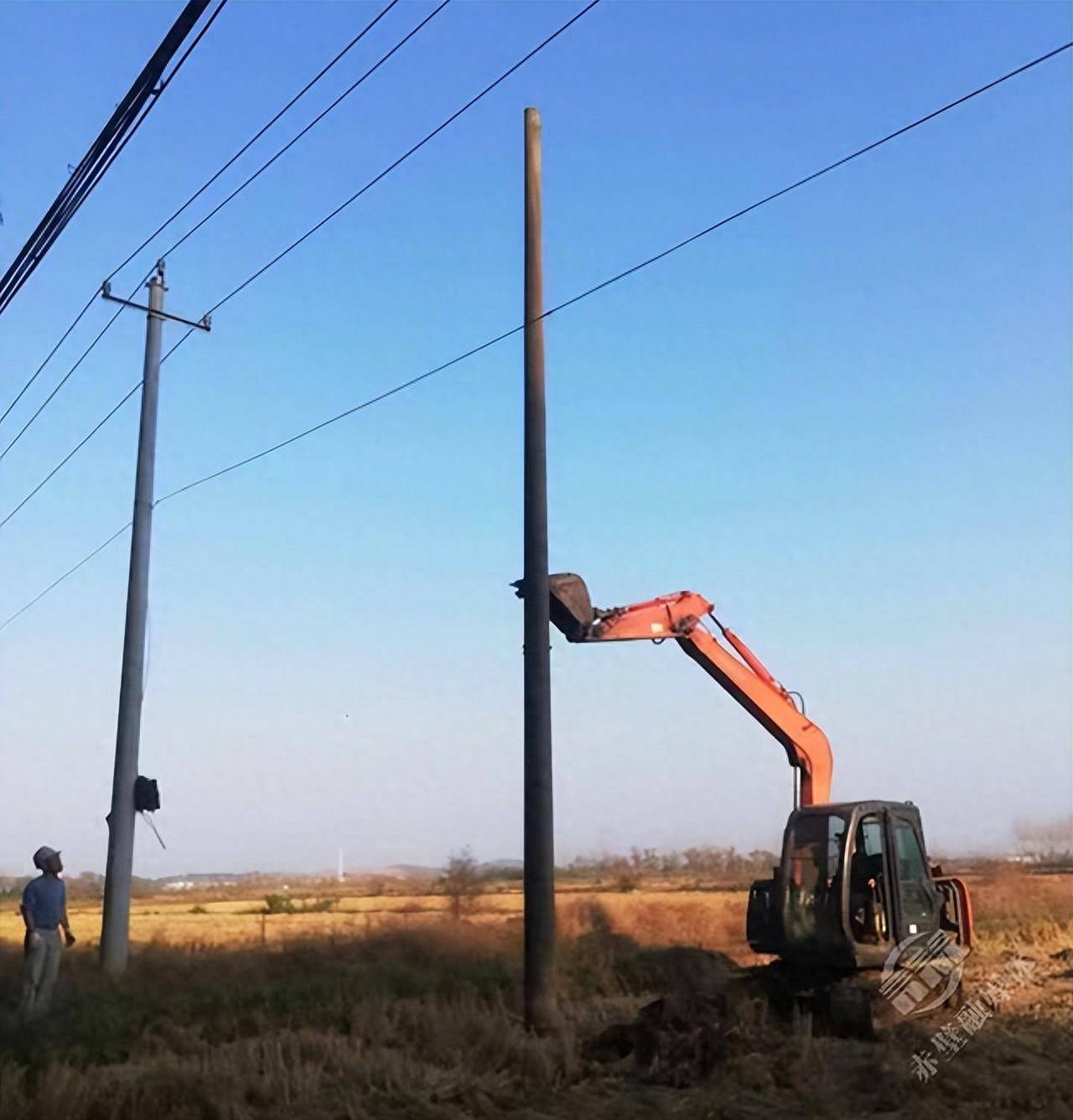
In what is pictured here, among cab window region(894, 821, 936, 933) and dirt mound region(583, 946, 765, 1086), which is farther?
cab window region(894, 821, 936, 933)

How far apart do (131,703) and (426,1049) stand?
26.2 ft

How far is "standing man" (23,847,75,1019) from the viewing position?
1321cm

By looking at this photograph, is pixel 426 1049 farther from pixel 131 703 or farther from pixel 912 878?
pixel 131 703

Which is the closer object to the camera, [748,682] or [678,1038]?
[678,1038]

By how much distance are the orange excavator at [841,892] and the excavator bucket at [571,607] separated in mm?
12

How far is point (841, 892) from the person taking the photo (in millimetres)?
13523

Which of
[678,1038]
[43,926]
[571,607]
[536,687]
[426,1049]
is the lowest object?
[426,1049]

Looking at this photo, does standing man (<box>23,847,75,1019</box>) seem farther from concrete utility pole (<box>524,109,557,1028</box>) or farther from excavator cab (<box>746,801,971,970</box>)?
excavator cab (<box>746,801,971,970</box>)

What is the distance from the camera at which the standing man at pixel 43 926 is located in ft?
43.3

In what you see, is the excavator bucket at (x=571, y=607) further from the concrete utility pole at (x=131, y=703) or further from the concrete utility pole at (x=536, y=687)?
the concrete utility pole at (x=131, y=703)

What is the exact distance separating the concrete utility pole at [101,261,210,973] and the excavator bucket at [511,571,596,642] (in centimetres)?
630

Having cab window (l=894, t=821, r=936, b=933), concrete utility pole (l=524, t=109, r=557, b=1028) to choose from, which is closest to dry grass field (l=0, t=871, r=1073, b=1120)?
concrete utility pole (l=524, t=109, r=557, b=1028)

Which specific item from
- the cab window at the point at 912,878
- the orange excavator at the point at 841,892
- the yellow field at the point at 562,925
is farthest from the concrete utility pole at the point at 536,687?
the yellow field at the point at 562,925

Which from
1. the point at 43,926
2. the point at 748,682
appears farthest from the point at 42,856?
the point at 748,682
